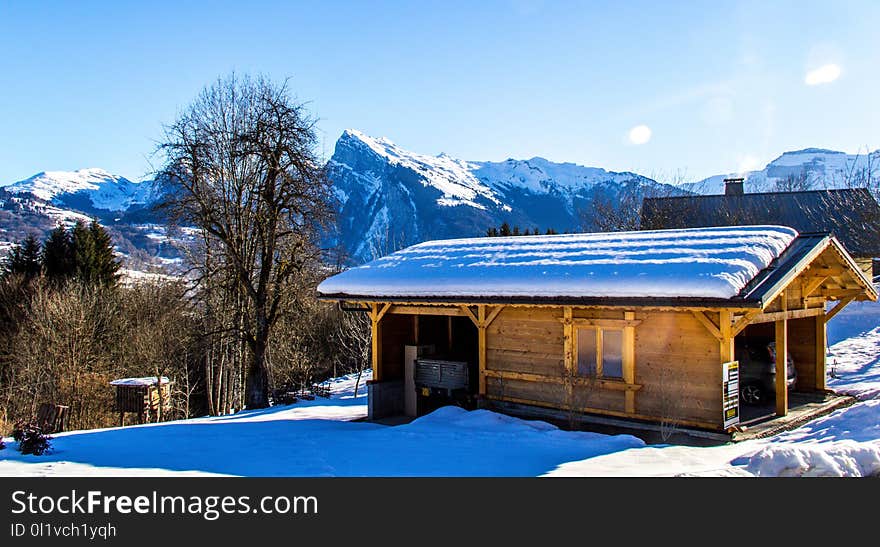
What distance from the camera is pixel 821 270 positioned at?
1327cm

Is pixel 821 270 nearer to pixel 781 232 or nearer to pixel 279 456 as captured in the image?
pixel 781 232

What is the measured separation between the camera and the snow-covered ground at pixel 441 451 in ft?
25.4

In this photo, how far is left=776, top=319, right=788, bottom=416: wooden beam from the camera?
39.5 ft

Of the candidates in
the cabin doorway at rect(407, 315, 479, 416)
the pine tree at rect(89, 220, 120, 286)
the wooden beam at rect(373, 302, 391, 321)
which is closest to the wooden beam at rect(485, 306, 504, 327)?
the cabin doorway at rect(407, 315, 479, 416)

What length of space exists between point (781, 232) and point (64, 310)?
24.3 meters

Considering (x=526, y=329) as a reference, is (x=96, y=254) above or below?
above

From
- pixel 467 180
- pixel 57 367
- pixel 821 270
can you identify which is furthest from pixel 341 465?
pixel 467 180

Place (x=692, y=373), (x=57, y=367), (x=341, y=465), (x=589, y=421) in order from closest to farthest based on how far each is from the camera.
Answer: (x=341, y=465)
(x=692, y=373)
(x=589, y=421)
(x=57, y=367)

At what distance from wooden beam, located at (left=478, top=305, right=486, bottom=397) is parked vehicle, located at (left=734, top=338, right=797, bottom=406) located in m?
5.20

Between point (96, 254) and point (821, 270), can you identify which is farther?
point (96, 254)

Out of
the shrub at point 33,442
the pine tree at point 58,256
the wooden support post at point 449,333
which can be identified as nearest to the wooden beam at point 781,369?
the wooden support post at point 449,333

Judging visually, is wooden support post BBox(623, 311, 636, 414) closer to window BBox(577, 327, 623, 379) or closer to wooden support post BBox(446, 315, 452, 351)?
window BBox(577, 327, 623, 379)

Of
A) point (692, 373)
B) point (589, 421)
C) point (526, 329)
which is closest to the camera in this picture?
point (692, 373)

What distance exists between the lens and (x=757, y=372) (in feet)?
43.9
